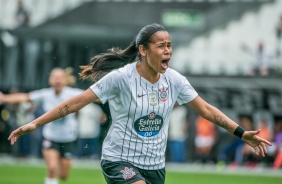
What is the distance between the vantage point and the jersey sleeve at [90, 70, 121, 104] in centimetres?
793

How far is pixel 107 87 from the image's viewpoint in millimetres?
7961

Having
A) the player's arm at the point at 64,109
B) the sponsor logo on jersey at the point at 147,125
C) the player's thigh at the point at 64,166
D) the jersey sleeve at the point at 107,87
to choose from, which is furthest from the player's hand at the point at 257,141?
the player's thigh at the point at 64,166

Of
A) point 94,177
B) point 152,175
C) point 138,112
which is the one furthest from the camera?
point 94,177

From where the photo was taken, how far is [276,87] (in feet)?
82.0

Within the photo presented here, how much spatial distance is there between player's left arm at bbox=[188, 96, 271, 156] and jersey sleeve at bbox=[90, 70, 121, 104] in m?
0.89

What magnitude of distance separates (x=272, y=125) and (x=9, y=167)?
820 centimetres

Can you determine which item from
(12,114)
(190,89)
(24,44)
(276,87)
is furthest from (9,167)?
(190,89)

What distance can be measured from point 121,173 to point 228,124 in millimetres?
1278

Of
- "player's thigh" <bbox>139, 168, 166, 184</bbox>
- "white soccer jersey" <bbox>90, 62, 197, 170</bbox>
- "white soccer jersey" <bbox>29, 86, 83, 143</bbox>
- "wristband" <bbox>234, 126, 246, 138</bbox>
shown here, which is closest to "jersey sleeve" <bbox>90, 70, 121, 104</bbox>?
"white soccer jersey" <bbox>90, 62, 197, 170</bbox>

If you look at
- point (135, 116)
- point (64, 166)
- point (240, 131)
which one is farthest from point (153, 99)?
point (64, 166)

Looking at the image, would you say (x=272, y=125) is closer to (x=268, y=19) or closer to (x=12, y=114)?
(x=268, y=19)

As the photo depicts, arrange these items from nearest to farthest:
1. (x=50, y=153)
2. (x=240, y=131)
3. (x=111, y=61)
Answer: (x=240, y=131) < (x=111, y=61) < (x=50, y=153)

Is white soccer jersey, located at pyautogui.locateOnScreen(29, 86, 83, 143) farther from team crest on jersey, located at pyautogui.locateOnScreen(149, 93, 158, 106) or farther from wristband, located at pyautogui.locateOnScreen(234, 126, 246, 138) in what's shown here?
wristband, located at pyautogui.locateOnScreen(234, 126, 246, 138)

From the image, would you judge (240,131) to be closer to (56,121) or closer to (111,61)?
(111,61)
